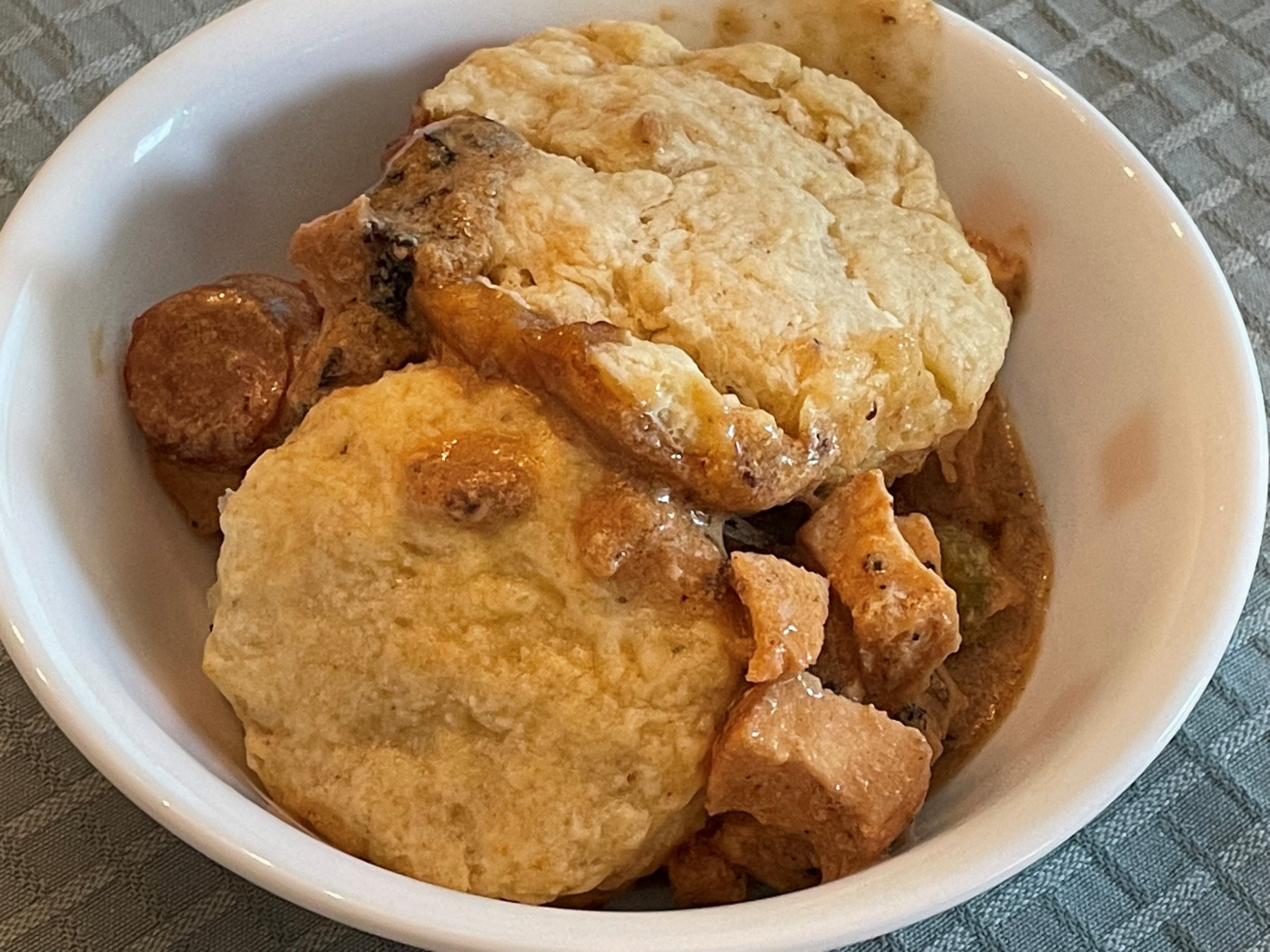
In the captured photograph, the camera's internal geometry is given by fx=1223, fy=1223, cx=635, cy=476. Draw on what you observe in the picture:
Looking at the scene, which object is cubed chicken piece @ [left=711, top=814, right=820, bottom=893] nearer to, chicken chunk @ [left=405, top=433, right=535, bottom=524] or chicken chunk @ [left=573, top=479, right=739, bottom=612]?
chicken chunk @ [left=573, top=479, right=739, bottom=612]

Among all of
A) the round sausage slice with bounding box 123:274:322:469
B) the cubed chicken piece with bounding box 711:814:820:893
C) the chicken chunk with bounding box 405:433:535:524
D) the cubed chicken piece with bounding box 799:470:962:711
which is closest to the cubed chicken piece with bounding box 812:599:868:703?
the cubed chicken piece with bounding box 799:470:962:711

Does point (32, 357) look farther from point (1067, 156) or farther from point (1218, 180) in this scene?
point (1218, 180)

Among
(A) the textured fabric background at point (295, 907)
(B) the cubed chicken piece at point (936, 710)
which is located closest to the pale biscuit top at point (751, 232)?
(B) the cubed chicken piece at point (936, 710)

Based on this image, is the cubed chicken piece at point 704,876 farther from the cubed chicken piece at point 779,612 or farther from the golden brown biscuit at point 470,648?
the cubed chicken piece at point 779,612

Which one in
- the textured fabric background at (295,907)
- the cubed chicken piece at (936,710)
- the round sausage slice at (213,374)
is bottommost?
the textured fabric background at (295,907)

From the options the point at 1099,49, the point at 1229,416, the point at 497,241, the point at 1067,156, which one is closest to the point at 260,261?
the point at 497,241

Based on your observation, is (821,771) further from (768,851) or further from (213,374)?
(213,374)
